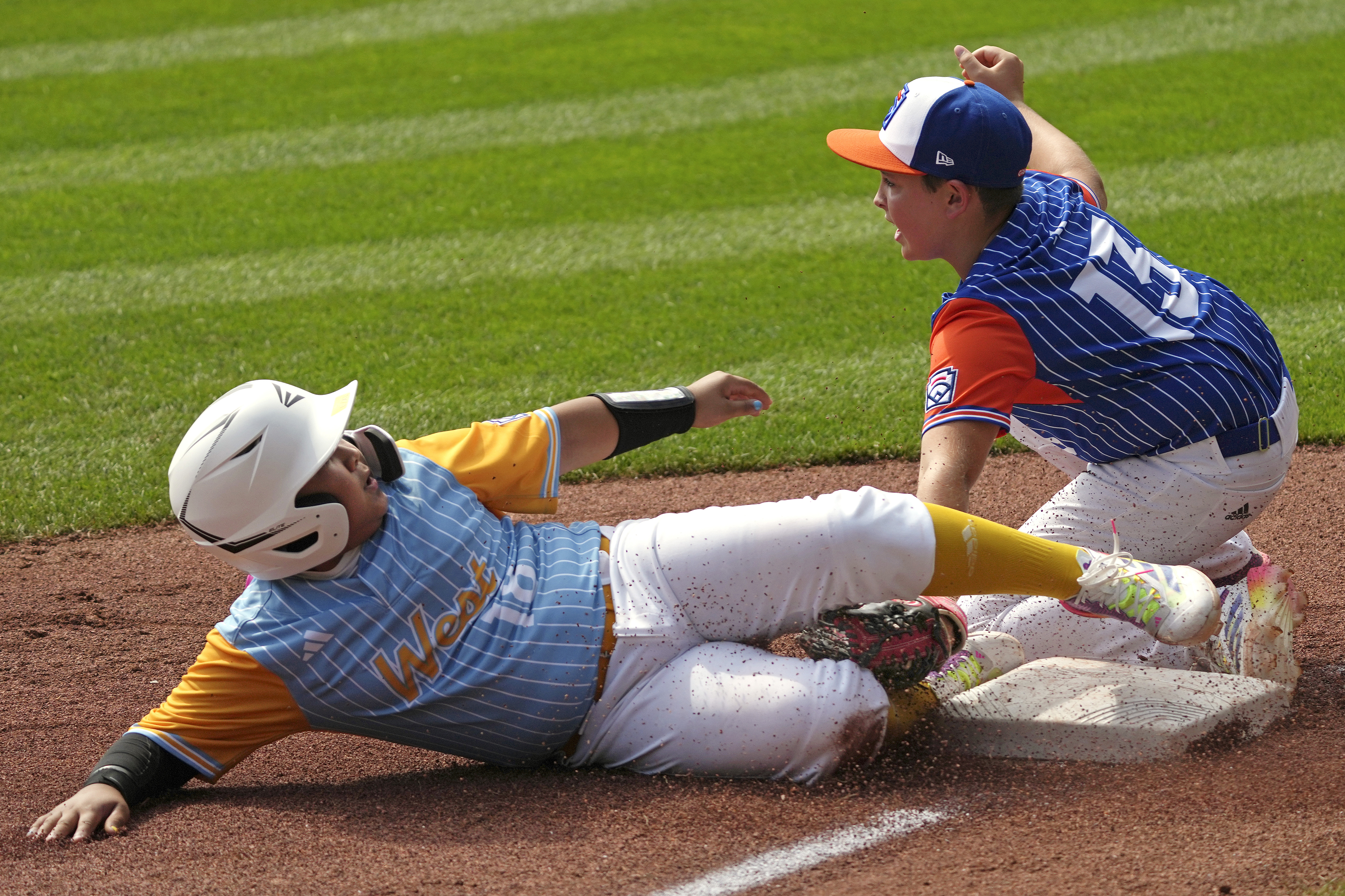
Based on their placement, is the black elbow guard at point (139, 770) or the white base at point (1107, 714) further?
the white base at point (1107, 714)

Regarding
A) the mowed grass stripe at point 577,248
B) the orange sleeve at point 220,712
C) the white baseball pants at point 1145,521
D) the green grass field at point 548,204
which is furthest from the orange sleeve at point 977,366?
the mowed grass stripe at point 577,248

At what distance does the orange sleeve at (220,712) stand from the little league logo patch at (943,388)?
168 centimetres

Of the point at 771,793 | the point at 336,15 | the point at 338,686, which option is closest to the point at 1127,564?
the point at 771,793

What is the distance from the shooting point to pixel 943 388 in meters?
3.32

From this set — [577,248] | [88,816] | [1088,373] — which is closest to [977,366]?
[1088,373]

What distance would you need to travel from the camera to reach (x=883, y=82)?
1054cm

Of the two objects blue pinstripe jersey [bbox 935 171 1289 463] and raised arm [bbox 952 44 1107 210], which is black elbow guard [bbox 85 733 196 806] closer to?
blue pinstripe jersey [bbox 935 171 1289 463]

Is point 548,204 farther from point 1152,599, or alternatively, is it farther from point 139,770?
point 1152,599

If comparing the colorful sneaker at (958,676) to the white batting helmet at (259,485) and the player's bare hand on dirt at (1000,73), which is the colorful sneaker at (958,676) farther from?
the player's bare hand on dirt at (1000,73)

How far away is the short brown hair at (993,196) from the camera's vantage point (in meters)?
3.50

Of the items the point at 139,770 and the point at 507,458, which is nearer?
the point at 139,770

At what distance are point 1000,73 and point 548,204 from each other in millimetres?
4994

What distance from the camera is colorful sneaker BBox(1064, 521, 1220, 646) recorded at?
316 cm

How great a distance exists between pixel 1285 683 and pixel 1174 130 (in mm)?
6597
